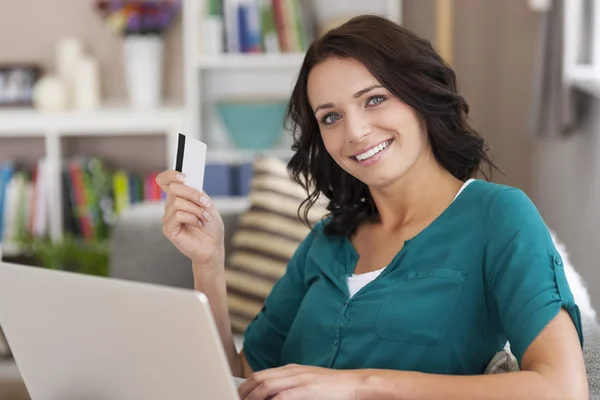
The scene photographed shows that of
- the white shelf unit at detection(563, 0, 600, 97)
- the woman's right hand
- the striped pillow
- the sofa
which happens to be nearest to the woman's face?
the woman's right hand

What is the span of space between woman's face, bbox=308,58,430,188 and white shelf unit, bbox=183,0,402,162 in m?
2.07

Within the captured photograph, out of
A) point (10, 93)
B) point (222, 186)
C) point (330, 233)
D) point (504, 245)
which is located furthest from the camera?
point (10, 93)

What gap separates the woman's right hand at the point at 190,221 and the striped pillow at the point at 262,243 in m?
0.83

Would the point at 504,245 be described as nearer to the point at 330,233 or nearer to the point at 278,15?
the point at 330,233

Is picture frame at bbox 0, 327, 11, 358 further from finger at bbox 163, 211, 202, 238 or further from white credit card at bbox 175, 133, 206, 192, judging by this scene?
white credit card at bbox 175, 133, 206, 192

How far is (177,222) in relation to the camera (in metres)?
1.37

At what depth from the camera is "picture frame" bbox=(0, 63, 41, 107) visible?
3793mm

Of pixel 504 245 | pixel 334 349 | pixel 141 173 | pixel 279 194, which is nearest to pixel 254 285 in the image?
pixel 279 194

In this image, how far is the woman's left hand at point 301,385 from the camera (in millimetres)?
1083

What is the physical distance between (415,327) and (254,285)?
1.06m

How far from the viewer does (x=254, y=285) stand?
7.48 feet

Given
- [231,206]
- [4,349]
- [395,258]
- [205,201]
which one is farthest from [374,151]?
[4,349]

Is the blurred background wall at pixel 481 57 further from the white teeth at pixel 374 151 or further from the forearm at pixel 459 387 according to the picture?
the forearm at pixel 459 387

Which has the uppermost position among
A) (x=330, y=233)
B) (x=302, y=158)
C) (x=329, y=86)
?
(x=329, y=86)
